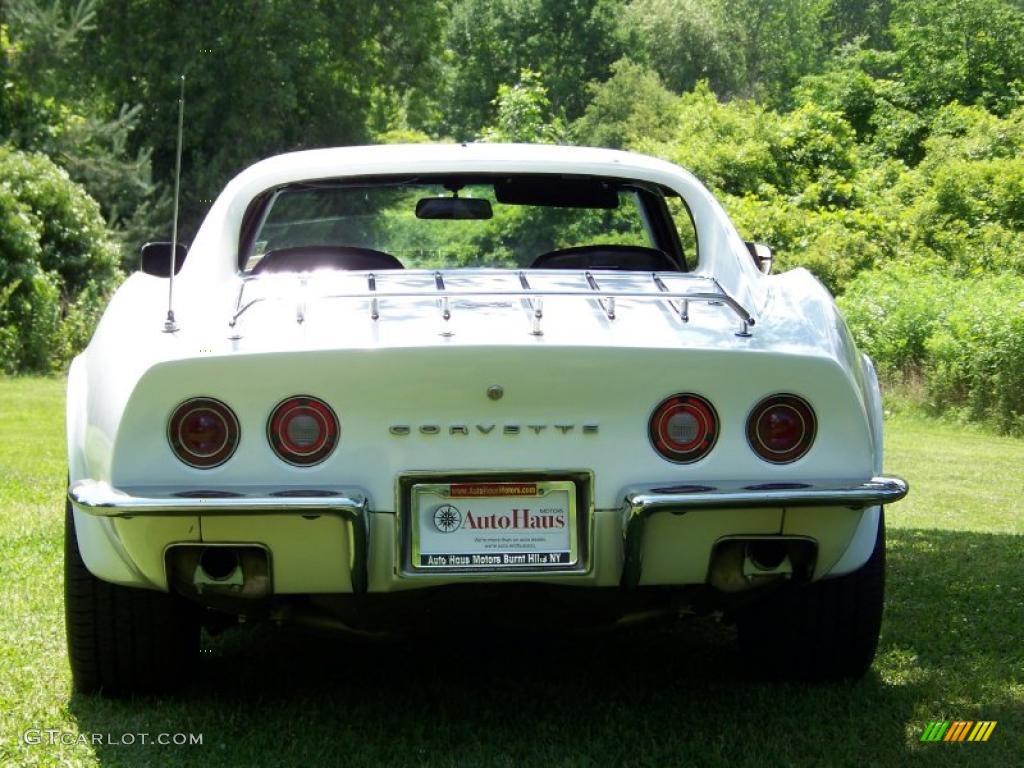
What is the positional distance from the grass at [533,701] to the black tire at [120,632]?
7 centimetres

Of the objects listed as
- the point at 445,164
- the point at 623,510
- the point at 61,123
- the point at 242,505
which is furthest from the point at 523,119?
the point at 242,505

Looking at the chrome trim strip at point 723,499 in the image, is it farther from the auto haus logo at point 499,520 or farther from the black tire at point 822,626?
the black tire at point 822,626

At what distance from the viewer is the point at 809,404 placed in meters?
3.70

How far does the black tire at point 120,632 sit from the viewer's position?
4.13 metres

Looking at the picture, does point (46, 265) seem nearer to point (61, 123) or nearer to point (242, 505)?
point (61, 123)

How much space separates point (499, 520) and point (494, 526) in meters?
0.02

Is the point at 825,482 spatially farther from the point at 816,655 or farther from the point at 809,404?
the point at 816,655

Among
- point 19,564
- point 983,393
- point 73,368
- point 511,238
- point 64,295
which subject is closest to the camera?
point 73,368

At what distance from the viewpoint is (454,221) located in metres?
5.16

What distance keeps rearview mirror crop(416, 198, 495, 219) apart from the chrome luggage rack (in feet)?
1.83

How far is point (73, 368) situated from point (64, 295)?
55.7ft

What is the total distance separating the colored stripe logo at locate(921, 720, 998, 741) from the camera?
399 centimetres

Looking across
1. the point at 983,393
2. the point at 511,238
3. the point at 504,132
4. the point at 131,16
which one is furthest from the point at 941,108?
the point at 511,238

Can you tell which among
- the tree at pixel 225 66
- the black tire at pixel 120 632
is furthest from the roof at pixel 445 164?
the tree at pixel 225 66
